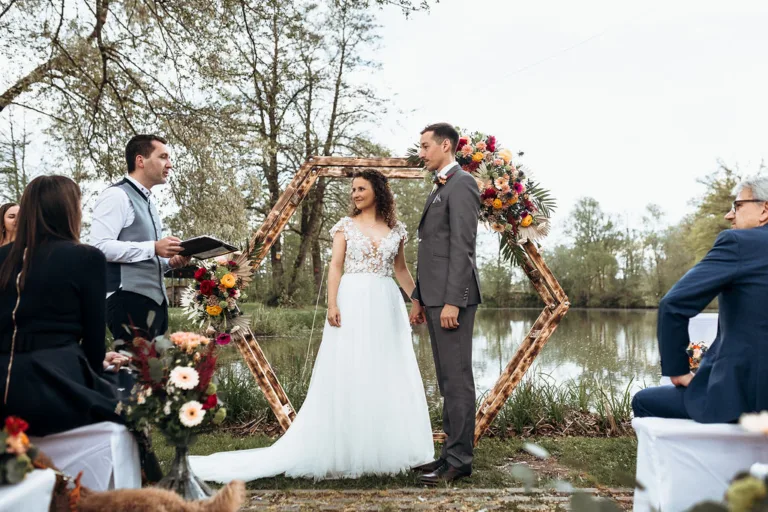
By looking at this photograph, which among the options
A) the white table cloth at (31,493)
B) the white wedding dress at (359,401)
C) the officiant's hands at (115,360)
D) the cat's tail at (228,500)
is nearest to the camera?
the white table cloth at (31,493)

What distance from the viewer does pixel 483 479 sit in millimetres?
4141

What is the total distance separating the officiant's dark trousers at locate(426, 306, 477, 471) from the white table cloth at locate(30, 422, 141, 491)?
226 cm

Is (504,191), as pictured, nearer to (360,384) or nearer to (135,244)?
(360,384)

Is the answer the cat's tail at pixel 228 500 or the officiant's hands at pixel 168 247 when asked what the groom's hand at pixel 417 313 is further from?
the cat's tail at pixel 228 500

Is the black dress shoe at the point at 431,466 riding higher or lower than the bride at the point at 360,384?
lower

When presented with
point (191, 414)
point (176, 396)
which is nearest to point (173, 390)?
point (176, 396)

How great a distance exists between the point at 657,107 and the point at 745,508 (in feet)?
68.0

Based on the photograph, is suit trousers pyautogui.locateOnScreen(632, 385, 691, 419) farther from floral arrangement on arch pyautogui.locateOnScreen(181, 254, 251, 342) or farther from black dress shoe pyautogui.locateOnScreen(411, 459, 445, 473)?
floral arrangement on arch pyautogui.locateOnScreen(181, 254, 251, 342)

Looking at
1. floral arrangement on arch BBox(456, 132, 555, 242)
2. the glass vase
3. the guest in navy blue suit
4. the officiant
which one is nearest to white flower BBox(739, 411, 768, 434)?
the guest in navy blue suit

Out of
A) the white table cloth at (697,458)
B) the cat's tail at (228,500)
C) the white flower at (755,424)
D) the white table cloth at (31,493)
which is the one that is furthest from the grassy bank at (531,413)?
the white flower at (755,424)

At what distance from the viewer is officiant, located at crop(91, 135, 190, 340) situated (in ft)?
12.6

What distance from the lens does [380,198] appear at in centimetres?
483

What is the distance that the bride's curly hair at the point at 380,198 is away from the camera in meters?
4.82

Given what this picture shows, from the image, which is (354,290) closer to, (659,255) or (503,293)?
(503,293)
